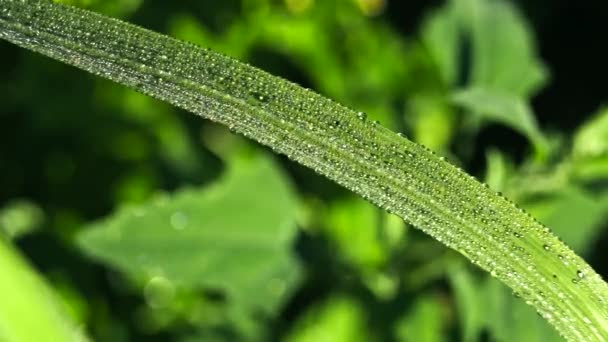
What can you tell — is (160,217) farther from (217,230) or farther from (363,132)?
(363,132)

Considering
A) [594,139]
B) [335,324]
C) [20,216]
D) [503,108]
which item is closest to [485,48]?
[594,139]

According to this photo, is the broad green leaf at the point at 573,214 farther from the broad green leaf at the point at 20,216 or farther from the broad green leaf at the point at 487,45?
the broad green leaf at the point at 20,216

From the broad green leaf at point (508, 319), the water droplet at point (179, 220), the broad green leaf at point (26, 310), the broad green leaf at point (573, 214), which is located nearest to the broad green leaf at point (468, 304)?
the broad green leaf at point (508, 319)

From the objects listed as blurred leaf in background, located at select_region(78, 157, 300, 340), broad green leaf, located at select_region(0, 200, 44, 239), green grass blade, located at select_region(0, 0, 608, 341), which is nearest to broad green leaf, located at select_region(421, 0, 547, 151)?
blurred leaf in background, located at select_region(78, 157, 300, 340)

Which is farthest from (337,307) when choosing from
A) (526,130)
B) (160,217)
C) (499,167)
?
(526,130)

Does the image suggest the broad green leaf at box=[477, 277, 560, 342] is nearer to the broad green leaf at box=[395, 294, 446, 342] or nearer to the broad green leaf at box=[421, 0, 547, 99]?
the broad green leaf at box=[395, 294, 446, 342]

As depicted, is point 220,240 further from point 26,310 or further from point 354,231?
point 26,310

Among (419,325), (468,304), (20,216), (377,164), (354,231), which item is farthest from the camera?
(20,216)
